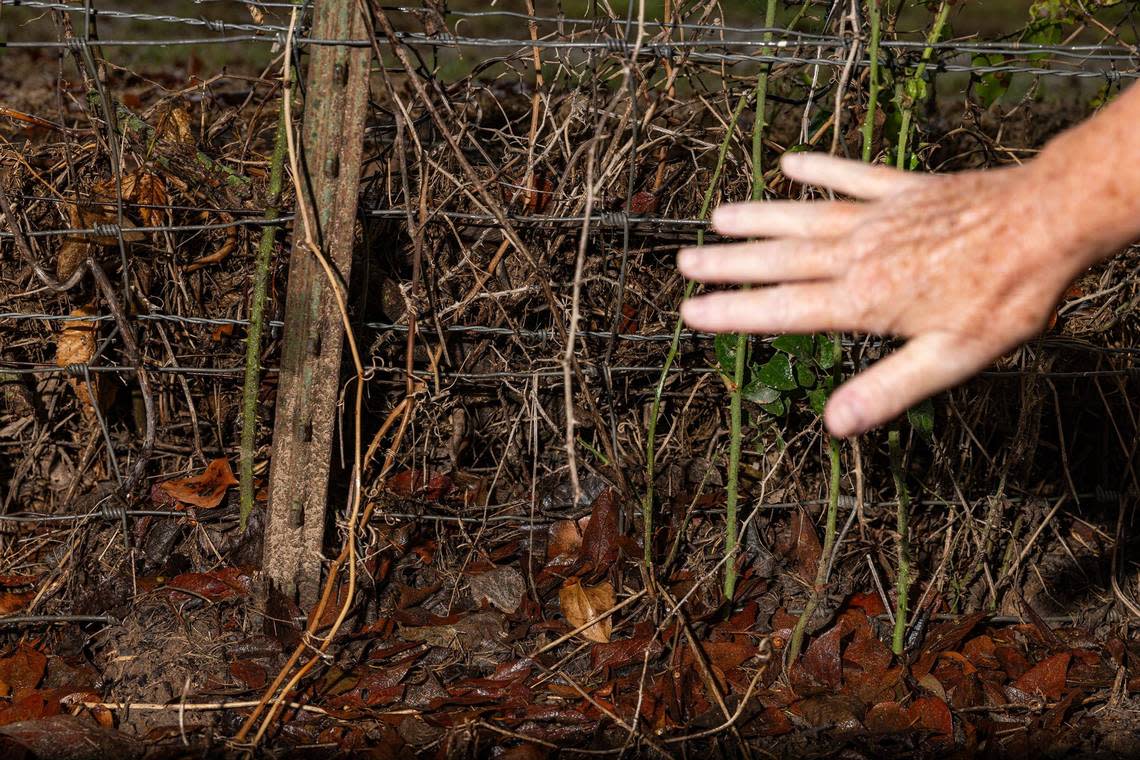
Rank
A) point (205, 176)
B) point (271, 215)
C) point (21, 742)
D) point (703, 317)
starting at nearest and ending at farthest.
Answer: point (703, 317) < point (21, 742) < point (271, 215) < point (205, 176)

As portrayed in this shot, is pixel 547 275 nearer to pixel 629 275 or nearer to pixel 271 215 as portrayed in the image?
pixel 629 275

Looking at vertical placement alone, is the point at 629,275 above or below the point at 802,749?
above

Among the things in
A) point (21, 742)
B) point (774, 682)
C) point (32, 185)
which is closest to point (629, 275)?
point (774, 682)

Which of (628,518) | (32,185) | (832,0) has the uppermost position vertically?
(832,0)

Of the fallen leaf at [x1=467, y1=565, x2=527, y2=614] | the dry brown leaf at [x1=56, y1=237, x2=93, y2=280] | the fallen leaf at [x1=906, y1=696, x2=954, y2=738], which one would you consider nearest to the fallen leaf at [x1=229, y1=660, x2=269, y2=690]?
the fallen leaf at [x1=467, y1=565, x2=527, y2=614]

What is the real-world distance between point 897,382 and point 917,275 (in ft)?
0.57

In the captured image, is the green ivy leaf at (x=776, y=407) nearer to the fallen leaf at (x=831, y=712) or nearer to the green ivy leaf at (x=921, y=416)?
the green ivy leaf at (x=921, y=416)

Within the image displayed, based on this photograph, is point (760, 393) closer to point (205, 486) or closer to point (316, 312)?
point (316, 312)

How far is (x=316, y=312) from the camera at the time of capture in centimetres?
262

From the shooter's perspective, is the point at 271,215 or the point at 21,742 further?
the point at 271,215

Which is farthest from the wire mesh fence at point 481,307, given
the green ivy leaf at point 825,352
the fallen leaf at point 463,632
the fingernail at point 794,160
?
the fingernail at point 794,160

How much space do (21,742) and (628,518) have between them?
1.70 meters

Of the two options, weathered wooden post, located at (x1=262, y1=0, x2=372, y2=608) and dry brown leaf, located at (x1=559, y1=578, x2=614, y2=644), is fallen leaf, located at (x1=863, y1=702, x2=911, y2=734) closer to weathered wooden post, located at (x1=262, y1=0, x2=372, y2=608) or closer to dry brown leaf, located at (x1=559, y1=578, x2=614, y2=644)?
dry brown leaf, located at (x1=559, y1=578, x2=614, y2=644)

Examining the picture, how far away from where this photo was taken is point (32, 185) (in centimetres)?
300
